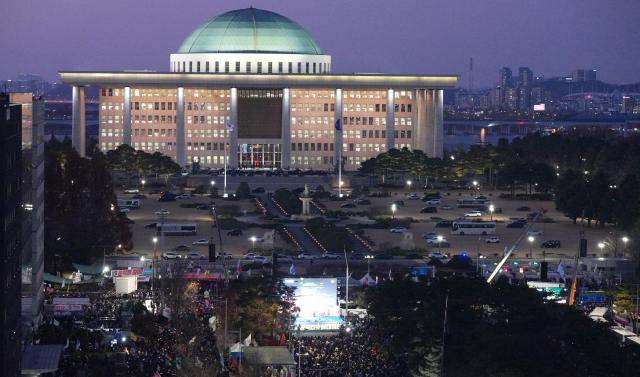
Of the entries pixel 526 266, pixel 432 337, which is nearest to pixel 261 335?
pixel 432 337

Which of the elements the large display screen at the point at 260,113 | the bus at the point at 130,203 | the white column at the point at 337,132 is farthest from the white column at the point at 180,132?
the bus at the point at 130,203

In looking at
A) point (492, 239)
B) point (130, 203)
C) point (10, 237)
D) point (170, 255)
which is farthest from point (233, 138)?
point (10, 237)

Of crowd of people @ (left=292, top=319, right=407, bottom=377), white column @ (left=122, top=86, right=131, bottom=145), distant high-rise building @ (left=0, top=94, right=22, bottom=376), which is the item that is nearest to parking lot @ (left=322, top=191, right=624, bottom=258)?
crowd of people @ (left=292, top=319, right=407, bottom=377)

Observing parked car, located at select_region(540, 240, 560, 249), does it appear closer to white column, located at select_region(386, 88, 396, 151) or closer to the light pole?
the light pole

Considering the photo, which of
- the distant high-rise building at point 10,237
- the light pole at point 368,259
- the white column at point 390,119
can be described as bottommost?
the light pole at point 368,259

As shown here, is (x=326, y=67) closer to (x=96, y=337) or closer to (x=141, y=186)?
(x=141, y=186)

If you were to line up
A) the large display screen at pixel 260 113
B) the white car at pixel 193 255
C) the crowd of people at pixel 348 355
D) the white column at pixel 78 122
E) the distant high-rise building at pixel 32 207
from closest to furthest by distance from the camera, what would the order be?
1. the crowd of people at pixel 348 355
2. the distant high-rise building at pixel 32 207
3. the white car at pixel 193 255
4. the white column at pixel 78 122
5. the large display screen at pixel 260 113

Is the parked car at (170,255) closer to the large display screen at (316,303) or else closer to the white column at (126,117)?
the large display screen at (316,303)
